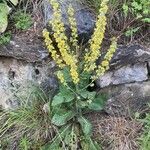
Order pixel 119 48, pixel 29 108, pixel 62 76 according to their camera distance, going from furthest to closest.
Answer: pixel 29 108 → pixel 119 48 → pixel 62 76

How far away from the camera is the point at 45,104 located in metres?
4.56

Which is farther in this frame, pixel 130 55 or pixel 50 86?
pixel 50 86

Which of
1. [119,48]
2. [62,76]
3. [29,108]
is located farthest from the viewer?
[29,108]

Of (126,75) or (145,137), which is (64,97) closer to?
(126,75)

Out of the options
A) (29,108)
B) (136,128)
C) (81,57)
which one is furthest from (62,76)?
(136,128)

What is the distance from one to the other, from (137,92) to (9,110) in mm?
1441

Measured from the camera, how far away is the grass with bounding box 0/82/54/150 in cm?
454

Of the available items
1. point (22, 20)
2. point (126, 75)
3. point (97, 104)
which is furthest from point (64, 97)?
point (22, 20)

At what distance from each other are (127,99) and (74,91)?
74 cm

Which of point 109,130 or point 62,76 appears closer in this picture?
point 62,76

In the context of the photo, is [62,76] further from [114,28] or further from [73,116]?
[114,28]

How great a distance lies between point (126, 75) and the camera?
452 cm

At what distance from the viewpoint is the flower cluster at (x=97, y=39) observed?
367 cm

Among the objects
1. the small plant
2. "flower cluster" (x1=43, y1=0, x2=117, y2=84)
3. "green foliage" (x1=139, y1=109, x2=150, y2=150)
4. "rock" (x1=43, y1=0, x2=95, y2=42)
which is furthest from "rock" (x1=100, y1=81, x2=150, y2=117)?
the small plant
